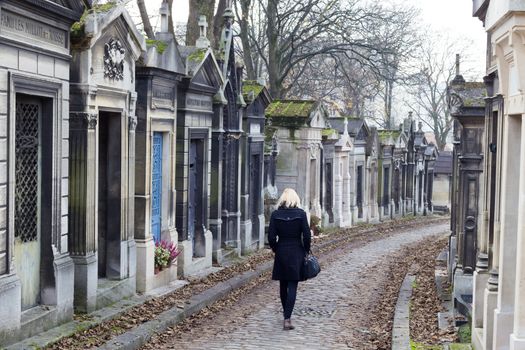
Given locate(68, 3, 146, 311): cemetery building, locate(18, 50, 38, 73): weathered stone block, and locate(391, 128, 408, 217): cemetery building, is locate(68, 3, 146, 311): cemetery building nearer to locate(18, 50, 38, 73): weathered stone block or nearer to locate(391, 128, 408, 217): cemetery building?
locate(18, 50, 38, 73): weathered stone block

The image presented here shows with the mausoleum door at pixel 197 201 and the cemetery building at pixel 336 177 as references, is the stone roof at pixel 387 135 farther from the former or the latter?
the mausoleum door at pixel 197 201

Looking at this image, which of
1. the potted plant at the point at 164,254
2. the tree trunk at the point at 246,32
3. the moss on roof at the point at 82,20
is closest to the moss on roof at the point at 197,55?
the potted plant at the point at 164,254

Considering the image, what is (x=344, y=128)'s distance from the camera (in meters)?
27.3

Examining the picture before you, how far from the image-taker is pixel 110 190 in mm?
10523

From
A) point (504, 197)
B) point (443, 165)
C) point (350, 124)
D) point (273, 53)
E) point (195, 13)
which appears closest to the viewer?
point (504, 197)

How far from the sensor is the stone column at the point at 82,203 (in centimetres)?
Answer: 933

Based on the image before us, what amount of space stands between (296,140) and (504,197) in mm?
15538

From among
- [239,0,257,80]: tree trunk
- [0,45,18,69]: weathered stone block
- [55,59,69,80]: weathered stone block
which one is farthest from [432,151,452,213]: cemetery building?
[0,45,18,69]: weathered stone block

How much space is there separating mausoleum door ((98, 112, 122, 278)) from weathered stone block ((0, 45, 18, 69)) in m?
2.80

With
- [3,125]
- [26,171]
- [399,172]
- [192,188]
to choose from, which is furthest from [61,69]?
[399,172]

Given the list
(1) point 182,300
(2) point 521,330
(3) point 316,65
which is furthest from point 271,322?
(3) point 316,65

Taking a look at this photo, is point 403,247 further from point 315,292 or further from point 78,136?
point 78,136

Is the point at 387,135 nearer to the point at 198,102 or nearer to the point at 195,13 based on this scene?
the point at 195,13

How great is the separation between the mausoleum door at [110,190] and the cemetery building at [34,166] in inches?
54.5
